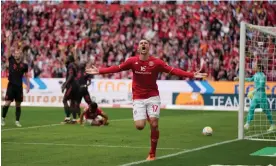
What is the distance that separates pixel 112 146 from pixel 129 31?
1091 inches

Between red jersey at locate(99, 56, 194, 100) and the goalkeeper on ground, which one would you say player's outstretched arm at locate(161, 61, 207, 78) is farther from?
the goalkeeper on ground

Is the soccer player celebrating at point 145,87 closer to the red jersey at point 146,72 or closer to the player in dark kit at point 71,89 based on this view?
the red jersey at point 146,72

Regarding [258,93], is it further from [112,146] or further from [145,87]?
[145,87]

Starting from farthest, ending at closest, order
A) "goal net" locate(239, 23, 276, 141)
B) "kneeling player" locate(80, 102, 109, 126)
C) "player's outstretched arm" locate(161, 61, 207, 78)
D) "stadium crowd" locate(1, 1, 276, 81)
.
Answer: "stadium crowd" locate(1, 1, 276, 81)
"kneeling player" locate(80, 102, 109, 126)
"goal net" locate(239, 23, 276, 141)
"player's outstretched arm" locate(161, 61, 207, 78)

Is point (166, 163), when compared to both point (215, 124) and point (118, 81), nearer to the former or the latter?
point (215, 124)

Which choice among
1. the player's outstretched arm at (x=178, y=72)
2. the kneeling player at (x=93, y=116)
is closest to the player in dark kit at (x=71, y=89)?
the kneeling player at (x=93, y=116)

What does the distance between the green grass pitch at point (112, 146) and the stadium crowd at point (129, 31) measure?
16465mm

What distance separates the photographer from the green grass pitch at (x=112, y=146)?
12.1 metres

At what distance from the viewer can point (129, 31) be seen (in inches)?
1663

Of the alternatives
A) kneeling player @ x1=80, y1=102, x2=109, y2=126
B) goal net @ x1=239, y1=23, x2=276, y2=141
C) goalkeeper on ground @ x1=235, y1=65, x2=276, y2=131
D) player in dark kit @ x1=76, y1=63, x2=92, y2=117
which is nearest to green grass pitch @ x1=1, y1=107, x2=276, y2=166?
kneeling player @ x1=80, y1=102, x2=109, y2=126

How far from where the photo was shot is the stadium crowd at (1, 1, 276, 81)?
38.8 m

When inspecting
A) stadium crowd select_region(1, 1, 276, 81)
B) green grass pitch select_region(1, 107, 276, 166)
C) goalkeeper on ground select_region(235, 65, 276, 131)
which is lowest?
green grass pitch select_region(1, 107, 276, 166)

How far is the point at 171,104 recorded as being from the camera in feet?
117

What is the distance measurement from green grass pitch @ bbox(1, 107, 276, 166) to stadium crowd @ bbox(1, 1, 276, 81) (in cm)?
1647
